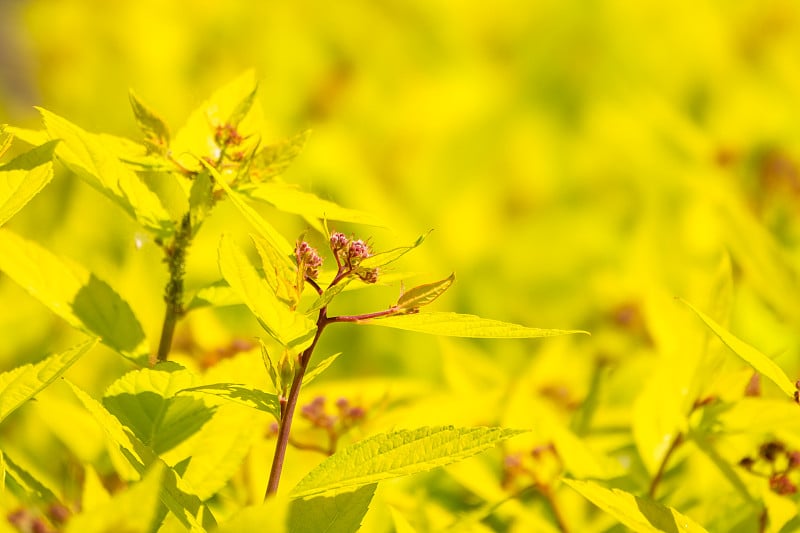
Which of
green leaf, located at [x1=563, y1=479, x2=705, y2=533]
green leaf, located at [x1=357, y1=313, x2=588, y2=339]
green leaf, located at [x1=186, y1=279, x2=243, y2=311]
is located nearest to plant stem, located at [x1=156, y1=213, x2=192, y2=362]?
green leaf, located at [x1=186, y1=279, x2=243, y2=311]

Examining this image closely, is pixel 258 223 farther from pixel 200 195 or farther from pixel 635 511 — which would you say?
pixel 635 511

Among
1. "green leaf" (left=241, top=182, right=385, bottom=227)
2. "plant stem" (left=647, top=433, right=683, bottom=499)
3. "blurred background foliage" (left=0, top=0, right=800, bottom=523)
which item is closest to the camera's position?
"green leaf" (left=241, top=182, right=385, bottom=227)

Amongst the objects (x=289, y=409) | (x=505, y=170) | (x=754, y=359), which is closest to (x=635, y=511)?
(x=754, y=359)

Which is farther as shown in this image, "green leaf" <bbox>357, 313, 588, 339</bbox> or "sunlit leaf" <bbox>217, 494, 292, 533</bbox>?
"green leaf" <bbox>357, 313, 588, 339</bbox>

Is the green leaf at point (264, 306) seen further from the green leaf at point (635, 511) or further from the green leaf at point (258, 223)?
the green leaf at point (635, 511)

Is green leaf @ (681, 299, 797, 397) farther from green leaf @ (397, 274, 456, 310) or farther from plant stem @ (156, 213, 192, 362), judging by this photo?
plant stem @ (156, 213, 192, 362)

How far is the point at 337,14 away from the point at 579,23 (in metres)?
0.79

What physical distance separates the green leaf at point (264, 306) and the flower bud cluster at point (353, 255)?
0.15 ft

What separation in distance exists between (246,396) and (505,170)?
6.47 feet

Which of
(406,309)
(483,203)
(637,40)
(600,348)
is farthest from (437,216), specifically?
(406,309)

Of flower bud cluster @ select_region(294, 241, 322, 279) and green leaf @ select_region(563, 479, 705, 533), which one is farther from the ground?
flower bud cluster @ select_region(294, 241, 322, 279)

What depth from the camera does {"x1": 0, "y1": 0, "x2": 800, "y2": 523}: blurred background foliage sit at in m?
1.13

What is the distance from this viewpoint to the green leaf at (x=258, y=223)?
514 mm

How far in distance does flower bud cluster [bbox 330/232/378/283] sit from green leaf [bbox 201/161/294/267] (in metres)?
0.03
